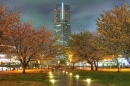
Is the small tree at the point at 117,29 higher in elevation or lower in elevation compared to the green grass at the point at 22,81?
higher

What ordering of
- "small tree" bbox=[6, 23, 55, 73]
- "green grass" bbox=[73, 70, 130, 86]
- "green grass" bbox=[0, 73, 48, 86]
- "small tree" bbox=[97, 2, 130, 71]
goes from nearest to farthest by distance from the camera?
"green grass" bbox=[0, 73, 48, 86] < "green grass" bbox=[73, 70, 130, 86] < "small tree" bbox=[97, 2, 130, 71] < "small tree" bbox=[6, 23, 55, 73]

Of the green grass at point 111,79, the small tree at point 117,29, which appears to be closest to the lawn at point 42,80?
the green grass at point 111,79

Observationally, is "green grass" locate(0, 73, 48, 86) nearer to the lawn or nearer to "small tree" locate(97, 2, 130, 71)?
the lawn

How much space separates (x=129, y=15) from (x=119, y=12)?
2208mm

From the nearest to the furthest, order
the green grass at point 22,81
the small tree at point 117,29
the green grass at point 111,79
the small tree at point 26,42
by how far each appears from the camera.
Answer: the green grass at point 22,81
the green grass at point 111,79
the small tree at point 117,29
the small tree at point 26,42

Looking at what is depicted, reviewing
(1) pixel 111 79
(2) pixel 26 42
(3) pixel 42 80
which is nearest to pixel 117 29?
(1) pixel 111 79

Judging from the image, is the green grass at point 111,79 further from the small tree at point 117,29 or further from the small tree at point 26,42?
the small tree at point 26,42

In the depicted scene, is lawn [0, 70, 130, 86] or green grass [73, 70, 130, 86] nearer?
lawn [0, 70, 130, 86]

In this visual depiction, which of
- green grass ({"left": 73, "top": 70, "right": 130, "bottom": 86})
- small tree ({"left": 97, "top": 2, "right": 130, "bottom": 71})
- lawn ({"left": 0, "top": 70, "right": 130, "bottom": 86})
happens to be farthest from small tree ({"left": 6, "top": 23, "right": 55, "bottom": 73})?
small tree ({"left": 97, "top": 2, "right": 130, "bottom": 71})

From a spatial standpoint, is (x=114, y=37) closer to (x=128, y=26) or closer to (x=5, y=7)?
(x=128, y=26)

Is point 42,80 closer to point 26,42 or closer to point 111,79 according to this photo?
point 111,79

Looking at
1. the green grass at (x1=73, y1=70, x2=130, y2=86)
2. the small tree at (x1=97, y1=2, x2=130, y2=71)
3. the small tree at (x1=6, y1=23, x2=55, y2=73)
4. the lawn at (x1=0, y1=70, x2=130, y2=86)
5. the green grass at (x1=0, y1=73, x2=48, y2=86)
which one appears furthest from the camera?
the small tree at (x1=6, y1=23, x2=55, y2=73)

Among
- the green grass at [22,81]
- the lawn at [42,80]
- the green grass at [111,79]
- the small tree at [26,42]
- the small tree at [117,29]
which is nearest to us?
the green grass at [22,81]

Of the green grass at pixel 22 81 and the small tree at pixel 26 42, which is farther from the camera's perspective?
the small tree at pixel 26 42
